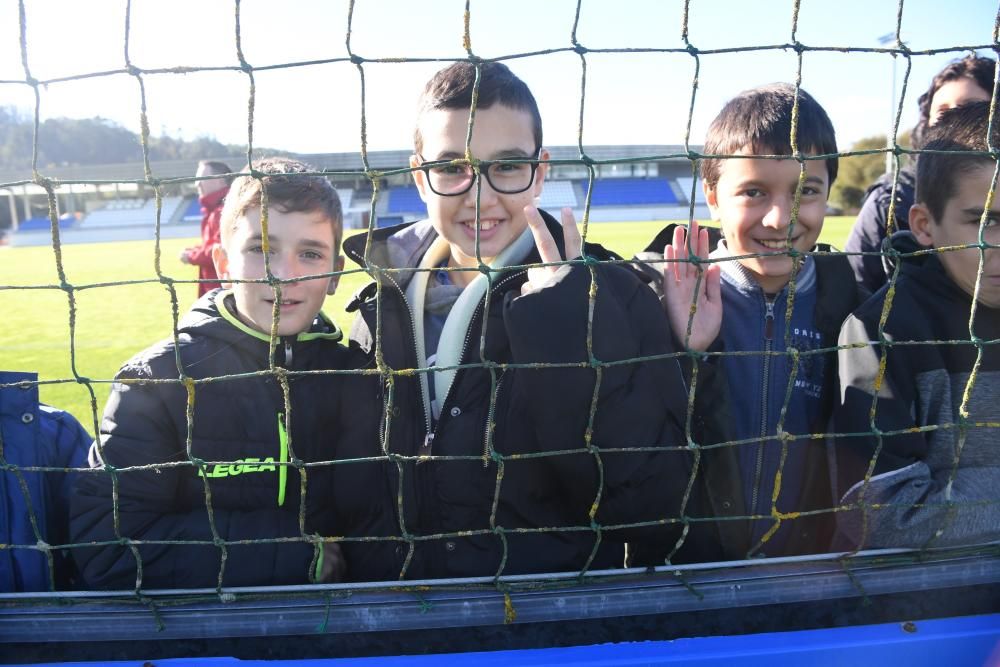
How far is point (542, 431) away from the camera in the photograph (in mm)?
1213

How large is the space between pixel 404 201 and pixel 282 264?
3184cm

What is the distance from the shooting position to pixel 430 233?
1.52 m

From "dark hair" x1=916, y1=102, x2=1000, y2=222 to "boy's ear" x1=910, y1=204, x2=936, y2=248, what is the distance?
0.04 feet

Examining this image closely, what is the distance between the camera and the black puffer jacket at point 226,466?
1.21m

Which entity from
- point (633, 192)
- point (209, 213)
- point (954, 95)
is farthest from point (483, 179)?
point (633, 192)

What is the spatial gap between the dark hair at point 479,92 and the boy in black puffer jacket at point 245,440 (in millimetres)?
276

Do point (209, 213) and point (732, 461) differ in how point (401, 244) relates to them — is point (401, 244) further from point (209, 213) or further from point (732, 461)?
point (209, 213)

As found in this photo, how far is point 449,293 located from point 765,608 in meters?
0.78

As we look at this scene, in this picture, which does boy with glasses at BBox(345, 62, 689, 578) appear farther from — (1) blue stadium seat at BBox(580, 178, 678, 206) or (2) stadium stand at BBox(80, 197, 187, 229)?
(2) stadium stand at BBox(80, 197, 187, 229)

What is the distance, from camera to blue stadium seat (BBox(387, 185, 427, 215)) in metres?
30.8

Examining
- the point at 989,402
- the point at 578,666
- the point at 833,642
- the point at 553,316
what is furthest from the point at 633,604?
the point at 989,402

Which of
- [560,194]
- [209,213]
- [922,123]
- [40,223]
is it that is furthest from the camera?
[40,223]

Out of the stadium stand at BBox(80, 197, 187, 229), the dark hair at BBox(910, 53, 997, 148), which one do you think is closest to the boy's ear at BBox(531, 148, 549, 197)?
the dark hair at BBox(910, 53, 997, 148)

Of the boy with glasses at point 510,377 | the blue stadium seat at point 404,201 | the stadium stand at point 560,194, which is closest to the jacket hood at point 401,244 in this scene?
the boy with glasses at point 510,377
